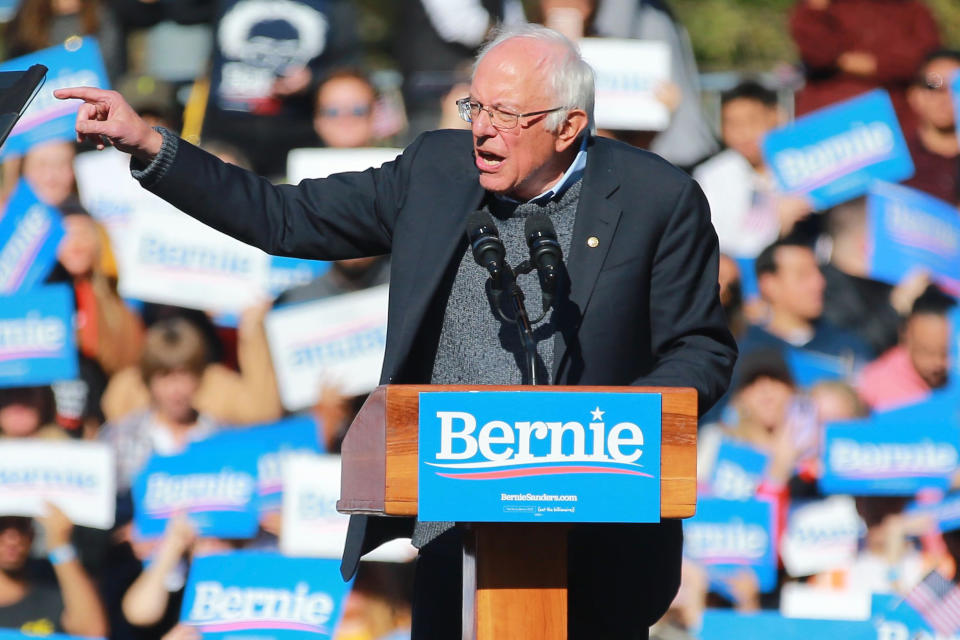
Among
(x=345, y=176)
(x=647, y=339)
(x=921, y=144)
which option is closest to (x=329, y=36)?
(x=921, y=144)

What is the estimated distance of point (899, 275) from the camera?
21.2 feet

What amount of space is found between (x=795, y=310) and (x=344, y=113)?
2.09 metres

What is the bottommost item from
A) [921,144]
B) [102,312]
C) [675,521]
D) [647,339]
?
[102,312]

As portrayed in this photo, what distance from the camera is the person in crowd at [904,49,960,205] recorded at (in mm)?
6449

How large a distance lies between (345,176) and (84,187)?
10.3 feet

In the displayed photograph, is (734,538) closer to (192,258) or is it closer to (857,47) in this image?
(857,47)

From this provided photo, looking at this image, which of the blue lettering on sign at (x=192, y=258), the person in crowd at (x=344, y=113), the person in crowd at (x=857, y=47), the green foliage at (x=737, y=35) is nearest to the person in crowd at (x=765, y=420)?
the person in crowd at (x=857, y=47)

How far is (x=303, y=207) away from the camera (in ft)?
11.1

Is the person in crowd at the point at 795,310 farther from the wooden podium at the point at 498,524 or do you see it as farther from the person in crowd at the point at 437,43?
the wooden podium at the point at 498,524

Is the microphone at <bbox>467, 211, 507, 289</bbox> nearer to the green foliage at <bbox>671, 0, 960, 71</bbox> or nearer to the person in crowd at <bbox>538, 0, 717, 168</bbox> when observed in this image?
the person in crowd at <bbox>538, 0, 717, 168</bbox>

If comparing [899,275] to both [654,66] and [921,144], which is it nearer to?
[921,144]

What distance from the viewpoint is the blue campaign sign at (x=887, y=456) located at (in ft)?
20.5

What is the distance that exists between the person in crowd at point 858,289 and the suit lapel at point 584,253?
3.38 metres

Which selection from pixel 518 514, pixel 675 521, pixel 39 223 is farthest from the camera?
pixel 39 223
